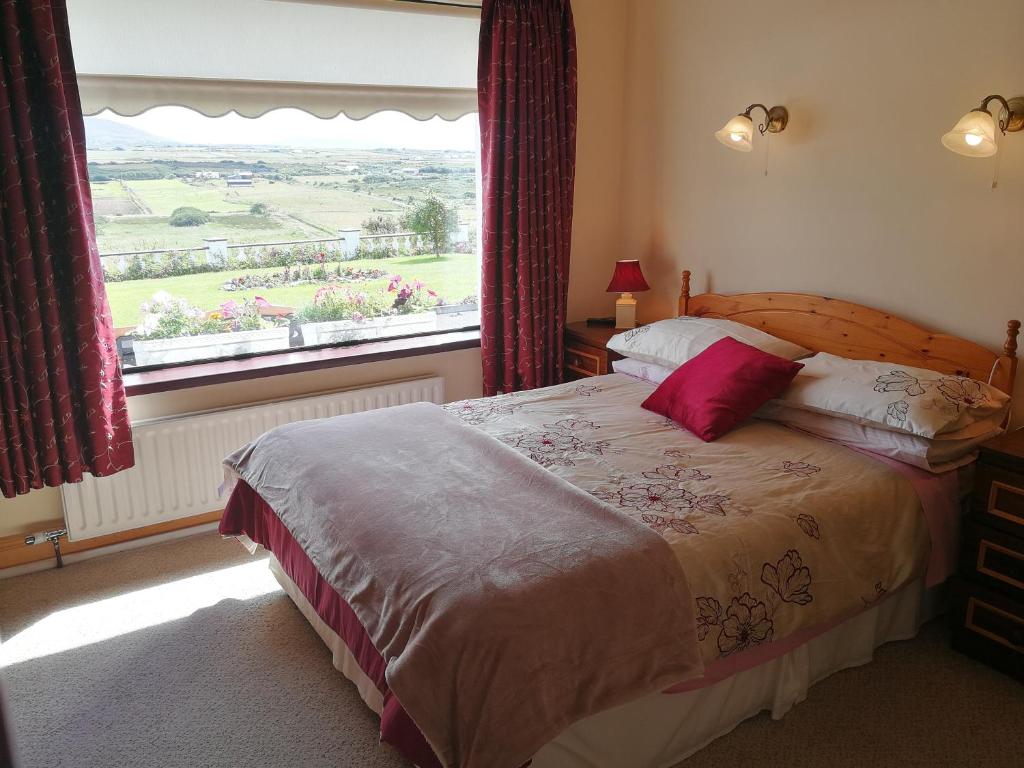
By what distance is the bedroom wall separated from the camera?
9.20ft

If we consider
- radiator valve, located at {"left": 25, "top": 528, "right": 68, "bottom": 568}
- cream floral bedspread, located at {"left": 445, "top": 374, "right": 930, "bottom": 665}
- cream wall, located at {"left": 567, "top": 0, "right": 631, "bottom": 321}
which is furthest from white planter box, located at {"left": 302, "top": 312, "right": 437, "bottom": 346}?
radiator valve, located at {"left": 25, "top": 528, "right": 68, "bottom": 568}

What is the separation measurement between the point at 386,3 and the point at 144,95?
1.12m

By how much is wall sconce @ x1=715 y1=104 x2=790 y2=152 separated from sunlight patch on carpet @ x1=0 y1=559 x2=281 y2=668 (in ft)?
8.83

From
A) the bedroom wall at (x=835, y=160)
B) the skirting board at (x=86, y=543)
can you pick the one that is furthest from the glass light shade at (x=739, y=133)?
the skirting board at (x=86, y=543)

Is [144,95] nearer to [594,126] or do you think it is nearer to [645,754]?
[594,126]

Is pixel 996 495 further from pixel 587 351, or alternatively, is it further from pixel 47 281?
pixel 47 281

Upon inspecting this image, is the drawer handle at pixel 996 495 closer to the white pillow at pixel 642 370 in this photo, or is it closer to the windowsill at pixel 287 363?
the white pillow at pixel 642 370

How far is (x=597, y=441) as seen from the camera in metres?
2.90

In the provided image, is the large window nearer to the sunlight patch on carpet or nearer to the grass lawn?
the grass lawn

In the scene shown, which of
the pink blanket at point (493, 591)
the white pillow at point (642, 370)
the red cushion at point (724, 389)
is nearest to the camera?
the pink blanket at point (493, 591)

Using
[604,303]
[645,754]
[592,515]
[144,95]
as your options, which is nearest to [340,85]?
[144,95]

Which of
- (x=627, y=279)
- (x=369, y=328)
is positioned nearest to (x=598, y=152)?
(x=627, y=279)

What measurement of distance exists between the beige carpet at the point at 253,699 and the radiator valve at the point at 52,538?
0.20m

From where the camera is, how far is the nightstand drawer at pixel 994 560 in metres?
2.44
